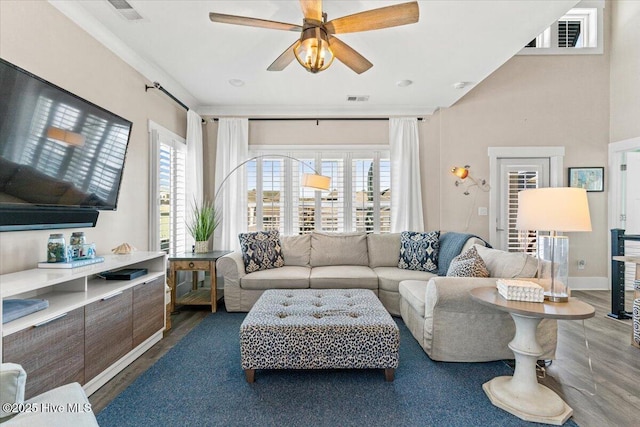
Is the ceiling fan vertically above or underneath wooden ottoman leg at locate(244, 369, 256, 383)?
above

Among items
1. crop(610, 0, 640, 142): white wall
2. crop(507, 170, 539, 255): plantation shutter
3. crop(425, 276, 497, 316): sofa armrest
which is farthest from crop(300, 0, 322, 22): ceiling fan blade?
crop(610, 0, 640, 142): white wall

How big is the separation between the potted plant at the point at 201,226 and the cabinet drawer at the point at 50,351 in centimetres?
213

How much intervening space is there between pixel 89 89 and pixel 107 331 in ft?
6.18

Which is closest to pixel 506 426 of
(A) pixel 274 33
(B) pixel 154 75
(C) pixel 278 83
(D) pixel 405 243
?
(D) pixel 405 243

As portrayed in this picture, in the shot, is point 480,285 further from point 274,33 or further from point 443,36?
point 274,33

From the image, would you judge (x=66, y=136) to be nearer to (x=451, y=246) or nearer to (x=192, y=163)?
(x=192, y=163)

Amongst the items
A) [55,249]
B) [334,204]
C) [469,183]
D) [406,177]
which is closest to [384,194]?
Answer: [406,177]

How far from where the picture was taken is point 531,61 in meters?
4.47

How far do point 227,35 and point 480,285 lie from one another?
114 inches

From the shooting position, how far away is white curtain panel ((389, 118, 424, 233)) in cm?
441

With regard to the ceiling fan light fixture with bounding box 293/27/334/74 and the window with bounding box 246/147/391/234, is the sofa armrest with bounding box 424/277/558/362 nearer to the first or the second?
the ceiling fan light fixture with bounding box 293/27/334/74

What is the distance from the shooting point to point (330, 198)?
A: 15.0 feet

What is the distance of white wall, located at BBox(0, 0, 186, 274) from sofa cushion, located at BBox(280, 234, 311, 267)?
5.30 ft

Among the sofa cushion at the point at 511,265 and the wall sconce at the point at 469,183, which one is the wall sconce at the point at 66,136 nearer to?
the sofa cushion at the point at 511,265
